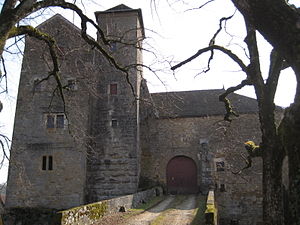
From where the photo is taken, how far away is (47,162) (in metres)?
18.3

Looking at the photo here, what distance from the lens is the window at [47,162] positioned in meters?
18.2

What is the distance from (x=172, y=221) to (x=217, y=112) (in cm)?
1350

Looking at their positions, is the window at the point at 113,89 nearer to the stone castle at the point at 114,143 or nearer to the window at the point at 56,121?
the stone castle at the point at 114,143

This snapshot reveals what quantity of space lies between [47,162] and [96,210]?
10.6 metres

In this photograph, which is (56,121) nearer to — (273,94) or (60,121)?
(60,121)

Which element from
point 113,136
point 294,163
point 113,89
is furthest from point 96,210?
point 113,89

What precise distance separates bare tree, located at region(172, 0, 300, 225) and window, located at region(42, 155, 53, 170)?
1357 centimetres

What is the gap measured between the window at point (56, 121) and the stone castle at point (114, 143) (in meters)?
0.07

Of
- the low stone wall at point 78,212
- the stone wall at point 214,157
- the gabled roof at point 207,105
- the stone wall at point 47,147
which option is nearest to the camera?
the low stone wall at point 78,212

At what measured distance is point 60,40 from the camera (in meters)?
19.9

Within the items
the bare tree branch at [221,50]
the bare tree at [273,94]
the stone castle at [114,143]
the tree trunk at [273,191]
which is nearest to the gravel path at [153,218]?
the bare tree at [273,94]

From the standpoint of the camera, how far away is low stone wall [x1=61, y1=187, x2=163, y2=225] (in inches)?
275

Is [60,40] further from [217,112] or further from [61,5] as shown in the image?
[61,5]

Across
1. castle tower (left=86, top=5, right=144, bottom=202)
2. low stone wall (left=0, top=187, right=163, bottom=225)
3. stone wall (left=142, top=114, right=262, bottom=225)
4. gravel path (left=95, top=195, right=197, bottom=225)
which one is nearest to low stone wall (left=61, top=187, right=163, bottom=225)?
low stone wall (left=0, top=187, right=163, bottom=225)
